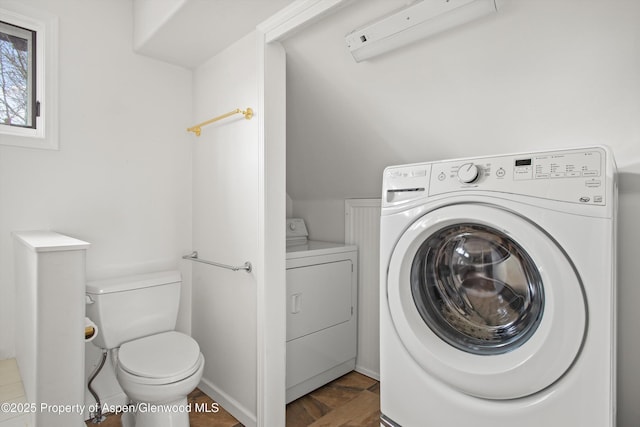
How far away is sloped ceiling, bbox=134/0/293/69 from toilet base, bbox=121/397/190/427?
1751 mm

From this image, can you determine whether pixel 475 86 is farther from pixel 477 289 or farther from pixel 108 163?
pixel 108 163

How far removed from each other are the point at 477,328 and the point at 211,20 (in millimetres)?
1732

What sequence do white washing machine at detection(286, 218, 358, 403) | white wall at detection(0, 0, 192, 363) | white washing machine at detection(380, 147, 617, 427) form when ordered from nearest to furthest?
white washing machine at detection(380, 147, 617, 427)
white wall at detection(0, 0, 192, 363)
white washing machine at detection(286, 218, 358, 403)

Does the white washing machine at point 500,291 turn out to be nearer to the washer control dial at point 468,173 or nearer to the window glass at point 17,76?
the washer control dial at point 468,173

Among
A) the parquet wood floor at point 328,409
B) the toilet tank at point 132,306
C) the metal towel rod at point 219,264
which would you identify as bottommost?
the parquet wood floor at point 328,409

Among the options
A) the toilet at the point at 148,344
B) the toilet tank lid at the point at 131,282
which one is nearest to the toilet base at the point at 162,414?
the toilet at the point at 148,344

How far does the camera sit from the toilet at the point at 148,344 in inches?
58.4

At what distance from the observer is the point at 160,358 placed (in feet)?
5.28

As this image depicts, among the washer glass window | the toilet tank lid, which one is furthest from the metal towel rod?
the washer glass window

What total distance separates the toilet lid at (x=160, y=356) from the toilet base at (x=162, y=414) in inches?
6.1

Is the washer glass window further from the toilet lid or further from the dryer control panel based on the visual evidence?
the toilet lid

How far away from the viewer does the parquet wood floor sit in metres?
1.82

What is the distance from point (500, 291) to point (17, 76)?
2446 mm

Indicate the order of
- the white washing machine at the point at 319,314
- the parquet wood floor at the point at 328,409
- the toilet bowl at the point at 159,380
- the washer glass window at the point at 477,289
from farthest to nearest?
the white washing machine at the point at 319,314 < the parquet wood floor at the point at 328,409 < the toilet bowl at the point at 159,380 < the washer glass window at the point at 477,289
